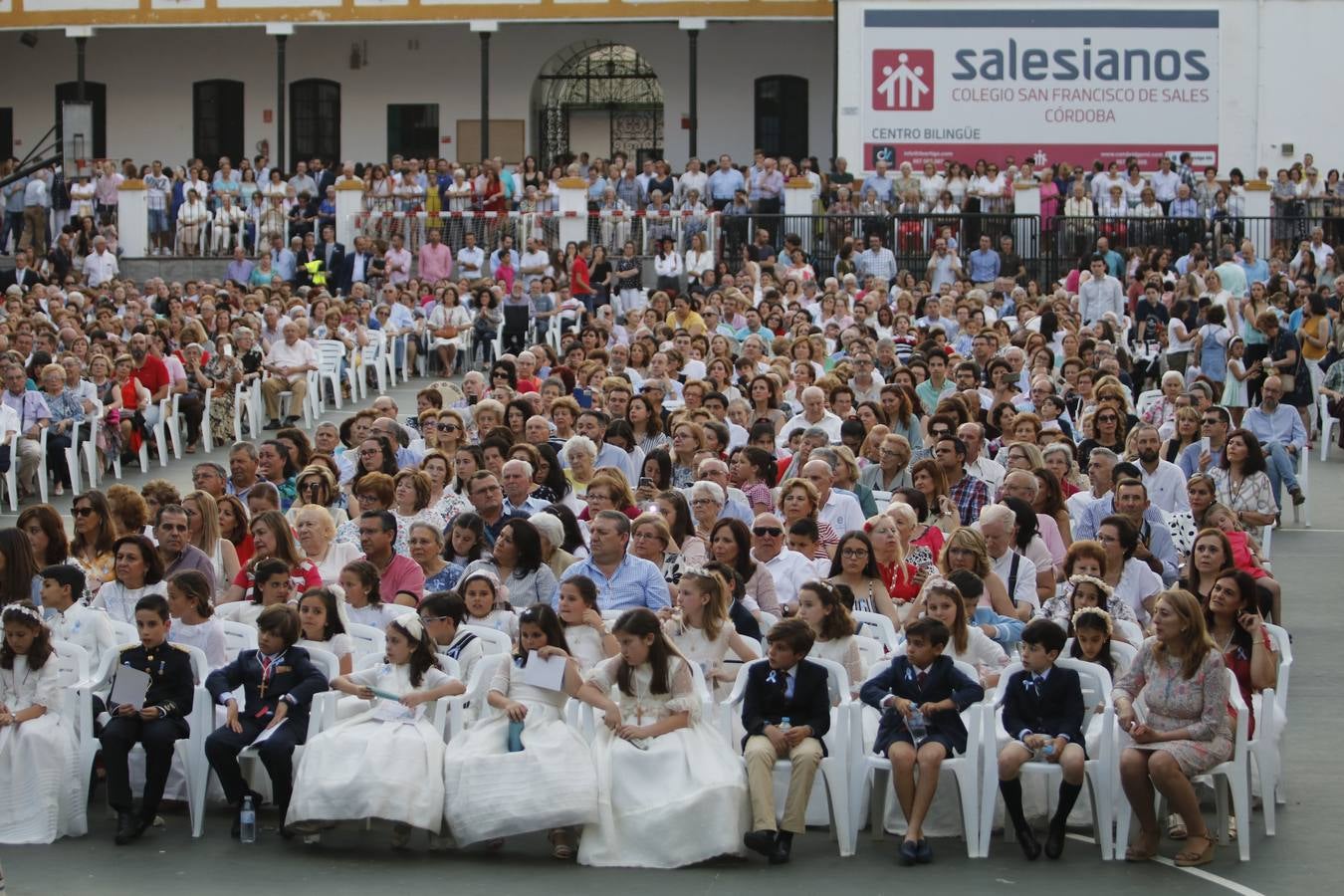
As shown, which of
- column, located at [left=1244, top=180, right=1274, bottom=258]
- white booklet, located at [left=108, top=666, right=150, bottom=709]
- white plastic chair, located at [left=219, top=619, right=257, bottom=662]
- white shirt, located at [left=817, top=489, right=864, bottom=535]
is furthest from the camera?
column, located at [left=1244, top=180, right=1274, bottom=258]

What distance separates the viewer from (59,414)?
1716 cm

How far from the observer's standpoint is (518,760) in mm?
8633

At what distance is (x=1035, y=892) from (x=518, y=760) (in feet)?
6.73

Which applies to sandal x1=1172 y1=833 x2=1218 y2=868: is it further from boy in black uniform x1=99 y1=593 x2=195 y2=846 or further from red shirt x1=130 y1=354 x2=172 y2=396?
red shirt x1=130 y1=354 x2=172 y2=396

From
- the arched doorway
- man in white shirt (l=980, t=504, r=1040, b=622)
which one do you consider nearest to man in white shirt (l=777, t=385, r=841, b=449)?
man in white shirt (l=980, t=504, r=1040, b=622)

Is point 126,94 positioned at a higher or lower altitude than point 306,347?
higher

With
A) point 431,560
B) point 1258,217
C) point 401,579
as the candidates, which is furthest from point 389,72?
point 401,579

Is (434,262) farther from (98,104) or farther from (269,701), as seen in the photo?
(269,701)

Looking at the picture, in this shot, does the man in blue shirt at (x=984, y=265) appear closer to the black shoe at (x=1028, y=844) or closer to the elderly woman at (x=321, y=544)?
the elderly woman at (x=321, y=544)

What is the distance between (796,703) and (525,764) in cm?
111

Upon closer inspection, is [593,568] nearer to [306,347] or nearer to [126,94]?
[306,347]

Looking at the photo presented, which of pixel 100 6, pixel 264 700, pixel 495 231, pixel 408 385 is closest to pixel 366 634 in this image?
pixel 264 700

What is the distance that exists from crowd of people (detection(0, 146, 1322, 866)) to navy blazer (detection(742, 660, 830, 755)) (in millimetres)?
12

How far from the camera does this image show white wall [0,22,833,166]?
37.1 m
